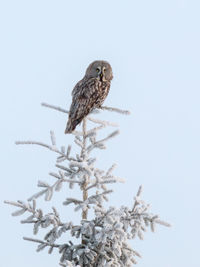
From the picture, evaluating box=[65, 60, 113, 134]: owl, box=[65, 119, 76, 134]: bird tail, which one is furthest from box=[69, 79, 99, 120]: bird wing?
Answer: box=[65, 119, 76, 134]: bird tail

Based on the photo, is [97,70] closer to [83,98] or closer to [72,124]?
[83,98]

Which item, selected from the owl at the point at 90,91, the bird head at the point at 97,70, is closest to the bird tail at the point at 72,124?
the owl at the point at 90,91

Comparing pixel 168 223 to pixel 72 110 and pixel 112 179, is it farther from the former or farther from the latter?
pixel 72 110

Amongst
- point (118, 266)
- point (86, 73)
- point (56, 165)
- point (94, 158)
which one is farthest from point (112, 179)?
point (86, 73)

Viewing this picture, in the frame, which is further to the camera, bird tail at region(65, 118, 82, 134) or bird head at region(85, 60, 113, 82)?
bird head at region(85, 60, 113, 82)

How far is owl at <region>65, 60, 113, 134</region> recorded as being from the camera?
33.1ft

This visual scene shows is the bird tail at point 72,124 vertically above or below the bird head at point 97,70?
below

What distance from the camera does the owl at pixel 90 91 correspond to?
10.1 metres

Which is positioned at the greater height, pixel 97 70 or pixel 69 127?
pixel 97 70

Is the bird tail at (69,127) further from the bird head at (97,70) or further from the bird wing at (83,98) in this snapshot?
the bird head at (97,70)

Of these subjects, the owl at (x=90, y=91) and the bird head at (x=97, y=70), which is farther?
the bird head at (x=97, y=70)

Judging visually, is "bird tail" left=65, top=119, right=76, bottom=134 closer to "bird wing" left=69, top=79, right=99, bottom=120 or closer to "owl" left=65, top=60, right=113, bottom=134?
"owl" left=65, top=60, right=113, bottom=134

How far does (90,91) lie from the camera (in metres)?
10.8

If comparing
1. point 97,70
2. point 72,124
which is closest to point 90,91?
point 97,70
